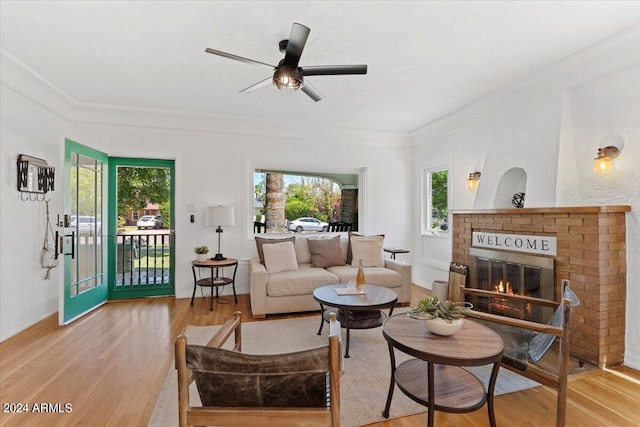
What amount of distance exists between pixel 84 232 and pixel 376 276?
12.8ft

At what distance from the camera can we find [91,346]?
9.73ft

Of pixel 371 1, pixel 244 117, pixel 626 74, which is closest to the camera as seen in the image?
pixel 371 1

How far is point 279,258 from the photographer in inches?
164

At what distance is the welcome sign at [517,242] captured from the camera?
2.98m

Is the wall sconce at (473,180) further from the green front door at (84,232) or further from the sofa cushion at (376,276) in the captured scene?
the green front door at (84,232)

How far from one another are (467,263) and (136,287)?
479 centimetres

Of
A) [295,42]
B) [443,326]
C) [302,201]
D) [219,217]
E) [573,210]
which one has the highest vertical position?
[295,42]

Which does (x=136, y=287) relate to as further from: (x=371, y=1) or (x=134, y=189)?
(x=371, y=1)

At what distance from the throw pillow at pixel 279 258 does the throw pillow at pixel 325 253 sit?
42 cm

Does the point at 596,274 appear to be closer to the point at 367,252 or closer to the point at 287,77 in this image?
the point at 367,252

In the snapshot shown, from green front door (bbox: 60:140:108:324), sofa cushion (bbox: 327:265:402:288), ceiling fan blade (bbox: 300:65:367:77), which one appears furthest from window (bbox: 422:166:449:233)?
green front door (bbox: 60:140:108:324)

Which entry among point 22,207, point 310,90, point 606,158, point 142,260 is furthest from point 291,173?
point 606,158

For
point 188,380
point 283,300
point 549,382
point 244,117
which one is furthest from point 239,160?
point 549,382

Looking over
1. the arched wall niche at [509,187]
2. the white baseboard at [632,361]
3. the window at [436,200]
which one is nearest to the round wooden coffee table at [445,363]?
the white baseboard at [632,361]
